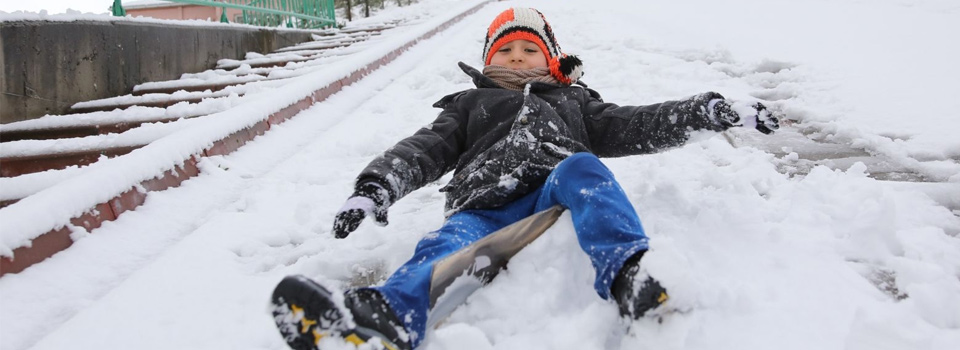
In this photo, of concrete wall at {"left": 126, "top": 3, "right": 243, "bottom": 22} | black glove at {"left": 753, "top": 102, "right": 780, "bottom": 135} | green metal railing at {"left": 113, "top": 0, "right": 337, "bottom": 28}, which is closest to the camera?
black glove at {"left": 753, "top": 102, "right": 780, "bottom": 135}

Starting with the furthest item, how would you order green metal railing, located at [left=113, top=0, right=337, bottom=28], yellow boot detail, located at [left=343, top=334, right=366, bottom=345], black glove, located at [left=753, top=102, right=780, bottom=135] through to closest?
green metal railing, located at [left=113, top=0, right=337, bottom=28] < black glove, located at [left=753, top=102, right=780, bottom=135] < yellow boot detail, located at [left=343, top=334, right=366, bottom=345]

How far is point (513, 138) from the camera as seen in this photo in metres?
2.08

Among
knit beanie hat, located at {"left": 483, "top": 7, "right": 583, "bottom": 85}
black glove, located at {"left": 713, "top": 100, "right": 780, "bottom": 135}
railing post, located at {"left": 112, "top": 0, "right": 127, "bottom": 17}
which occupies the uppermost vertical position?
railing post, located at {"left": 112, "top": 0, "right": 127, "bottom": 17}

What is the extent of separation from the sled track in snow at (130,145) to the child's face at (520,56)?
5.17 feet

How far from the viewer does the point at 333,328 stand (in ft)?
3.85

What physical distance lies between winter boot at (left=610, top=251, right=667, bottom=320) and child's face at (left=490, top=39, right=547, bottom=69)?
1515 millimetres

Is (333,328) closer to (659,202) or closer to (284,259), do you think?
(284,259)

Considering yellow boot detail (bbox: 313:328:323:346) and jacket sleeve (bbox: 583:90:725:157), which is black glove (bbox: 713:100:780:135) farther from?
yellow boot detail (bbox: 313:328:323:346)

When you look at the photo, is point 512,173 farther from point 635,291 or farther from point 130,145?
point 130,145

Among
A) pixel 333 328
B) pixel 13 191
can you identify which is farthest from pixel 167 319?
pixel 13 191

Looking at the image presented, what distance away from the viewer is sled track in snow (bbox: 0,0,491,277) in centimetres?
190

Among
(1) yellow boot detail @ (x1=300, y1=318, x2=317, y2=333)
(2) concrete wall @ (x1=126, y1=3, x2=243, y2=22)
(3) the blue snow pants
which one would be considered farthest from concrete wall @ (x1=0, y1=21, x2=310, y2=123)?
(2) concrete wall @ (x1=126, y1=3, x2=243, y2=22)

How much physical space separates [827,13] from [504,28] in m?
5.96

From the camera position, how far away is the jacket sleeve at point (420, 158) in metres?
1.85
